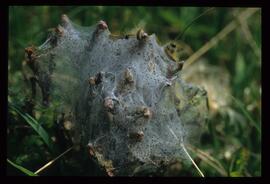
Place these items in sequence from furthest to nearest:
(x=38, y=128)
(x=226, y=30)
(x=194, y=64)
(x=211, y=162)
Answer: (x=226, y=30) < (x=194, y=64) < (x=211, y=162) < (x=38, y=128)

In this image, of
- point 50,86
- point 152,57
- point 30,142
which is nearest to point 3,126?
point 30,142

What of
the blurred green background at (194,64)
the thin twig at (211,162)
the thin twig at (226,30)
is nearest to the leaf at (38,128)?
the blurred green background at (194,64)

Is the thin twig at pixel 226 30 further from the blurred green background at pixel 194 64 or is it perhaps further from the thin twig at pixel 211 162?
the thin twig at pixel 211 162

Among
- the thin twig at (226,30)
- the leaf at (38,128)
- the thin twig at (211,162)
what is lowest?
the thin twig at (211,162)

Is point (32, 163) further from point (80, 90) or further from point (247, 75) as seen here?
point (247, 75)

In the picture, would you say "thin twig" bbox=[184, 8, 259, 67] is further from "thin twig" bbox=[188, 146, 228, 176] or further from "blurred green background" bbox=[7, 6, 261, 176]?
"thin twig" bbox=[188, 146, 228, 176]

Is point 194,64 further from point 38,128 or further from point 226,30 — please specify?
point 38,128

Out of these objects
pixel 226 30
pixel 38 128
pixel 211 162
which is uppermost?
pixel 226 30

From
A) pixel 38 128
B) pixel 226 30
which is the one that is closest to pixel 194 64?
pixel 226 30

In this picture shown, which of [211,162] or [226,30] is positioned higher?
[226,30]
